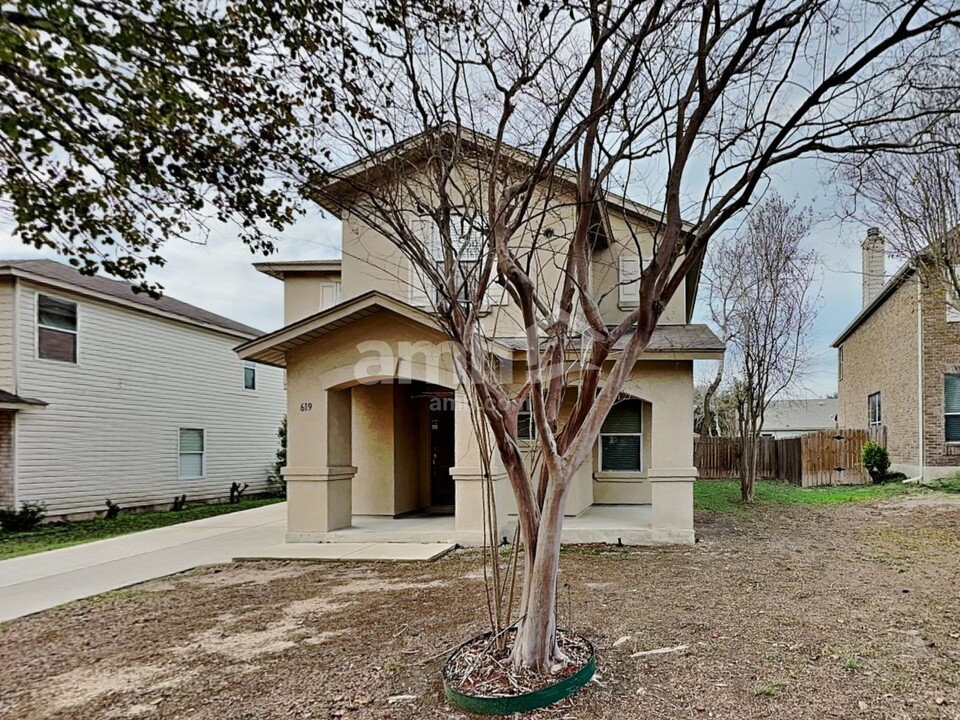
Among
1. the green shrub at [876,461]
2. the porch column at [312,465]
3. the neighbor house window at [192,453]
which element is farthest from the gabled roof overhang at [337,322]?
the green shrub at [876,461]

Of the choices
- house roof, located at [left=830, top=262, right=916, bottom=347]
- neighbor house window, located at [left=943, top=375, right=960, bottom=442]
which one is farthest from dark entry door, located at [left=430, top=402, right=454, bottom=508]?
neighbor house window, located at [left=943, top=375, right=960, bottom=442]

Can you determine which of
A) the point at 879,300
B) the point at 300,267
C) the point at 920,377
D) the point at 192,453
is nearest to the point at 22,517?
the point at 192,453

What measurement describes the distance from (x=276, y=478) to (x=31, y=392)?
8999 millimetres

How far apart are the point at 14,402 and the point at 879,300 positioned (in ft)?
75.7

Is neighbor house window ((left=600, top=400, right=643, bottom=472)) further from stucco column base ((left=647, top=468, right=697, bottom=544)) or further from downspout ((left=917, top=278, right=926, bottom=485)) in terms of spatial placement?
downspout ((left=917, top=278, right=926, bottom=485))

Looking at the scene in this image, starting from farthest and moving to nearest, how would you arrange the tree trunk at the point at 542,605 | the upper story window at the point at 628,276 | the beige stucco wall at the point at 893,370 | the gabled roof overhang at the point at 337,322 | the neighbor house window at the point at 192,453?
the neighbor house window at the point at 192,453 → the beige stucco wall at the point at 893,370 → the upper story window at the point at 628,276 → the gabled roof overhang at the point at 337,322 → the tree trunk at the point at 542,605

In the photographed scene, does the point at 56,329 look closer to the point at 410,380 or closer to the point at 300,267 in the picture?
the point at 300,267

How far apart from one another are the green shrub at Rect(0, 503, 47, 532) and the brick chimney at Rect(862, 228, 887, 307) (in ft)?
58.8

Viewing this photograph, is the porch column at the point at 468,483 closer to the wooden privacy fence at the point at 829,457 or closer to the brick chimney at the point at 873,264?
the brick chimney at the point at 873,264

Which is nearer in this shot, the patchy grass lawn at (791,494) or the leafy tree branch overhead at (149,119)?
the leafy tree branch overhead at (149,119)

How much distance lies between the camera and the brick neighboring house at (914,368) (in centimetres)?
1659

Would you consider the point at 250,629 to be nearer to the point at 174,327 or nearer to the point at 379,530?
the point at 379,530

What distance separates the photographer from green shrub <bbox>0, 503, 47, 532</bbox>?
13.1m

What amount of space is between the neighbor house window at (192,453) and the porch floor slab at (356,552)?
30.8 ft
